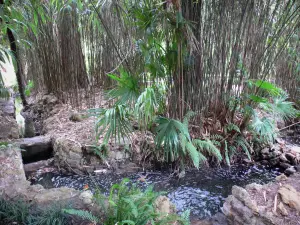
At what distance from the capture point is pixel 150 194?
1.63 metres

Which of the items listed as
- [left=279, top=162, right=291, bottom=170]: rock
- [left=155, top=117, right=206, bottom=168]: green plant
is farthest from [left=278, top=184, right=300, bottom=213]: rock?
[left=279, top=162, right=291, bottom=170]: rock

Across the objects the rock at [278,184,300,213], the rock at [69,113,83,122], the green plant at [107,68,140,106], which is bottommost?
the rock at [278,184,300,213]

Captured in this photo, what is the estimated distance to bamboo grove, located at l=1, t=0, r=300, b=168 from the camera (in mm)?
2221

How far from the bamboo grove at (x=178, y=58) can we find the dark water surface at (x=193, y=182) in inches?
9.1

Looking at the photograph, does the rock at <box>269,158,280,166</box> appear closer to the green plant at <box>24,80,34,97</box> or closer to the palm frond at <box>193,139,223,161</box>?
the palm frond at <box>193,139,223,161</box>

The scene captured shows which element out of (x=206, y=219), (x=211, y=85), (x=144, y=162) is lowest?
(x=206, y=219)

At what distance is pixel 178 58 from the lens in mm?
2234

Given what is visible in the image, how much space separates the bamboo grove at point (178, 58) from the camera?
222cm

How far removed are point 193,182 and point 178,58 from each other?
1.22 meters

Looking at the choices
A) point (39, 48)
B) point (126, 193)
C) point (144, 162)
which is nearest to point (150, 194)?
point (126, 193)

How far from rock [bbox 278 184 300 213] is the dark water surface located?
0.58 metres

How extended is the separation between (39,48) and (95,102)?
3.55 feet

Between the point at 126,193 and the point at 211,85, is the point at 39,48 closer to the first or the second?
the point at 211,85

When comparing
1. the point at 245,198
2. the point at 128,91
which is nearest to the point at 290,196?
the point at 245,198
